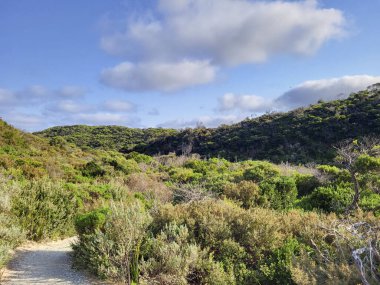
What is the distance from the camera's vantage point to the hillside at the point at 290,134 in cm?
3716

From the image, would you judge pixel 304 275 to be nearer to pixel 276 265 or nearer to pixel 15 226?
pixel 276 265

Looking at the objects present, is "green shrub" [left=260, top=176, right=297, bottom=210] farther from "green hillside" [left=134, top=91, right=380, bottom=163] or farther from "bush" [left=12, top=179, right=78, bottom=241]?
"green hillside" [left=134, top=91, right=380, bottom=163]

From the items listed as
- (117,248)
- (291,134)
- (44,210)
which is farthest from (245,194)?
(291,134)

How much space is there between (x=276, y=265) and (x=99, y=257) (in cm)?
291

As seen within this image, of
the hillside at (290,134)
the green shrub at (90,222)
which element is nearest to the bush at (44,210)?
the green shrub at (90,222)

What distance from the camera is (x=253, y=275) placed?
226 inches

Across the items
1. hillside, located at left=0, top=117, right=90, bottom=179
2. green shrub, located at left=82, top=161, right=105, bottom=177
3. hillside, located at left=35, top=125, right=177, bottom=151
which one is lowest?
green shrub, located at left=82, top=161, right=105, bottom=177

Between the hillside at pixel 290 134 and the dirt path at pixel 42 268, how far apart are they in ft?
92.5

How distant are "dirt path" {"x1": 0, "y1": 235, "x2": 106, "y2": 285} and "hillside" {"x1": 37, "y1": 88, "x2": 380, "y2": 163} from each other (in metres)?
28.2

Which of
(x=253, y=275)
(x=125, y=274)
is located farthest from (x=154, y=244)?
(x=253, y=275)

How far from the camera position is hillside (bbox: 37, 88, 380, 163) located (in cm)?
3716

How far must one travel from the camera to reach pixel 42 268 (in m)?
6.69

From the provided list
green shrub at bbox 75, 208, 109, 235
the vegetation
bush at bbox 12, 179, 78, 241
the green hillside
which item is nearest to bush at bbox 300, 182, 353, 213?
the vegetation

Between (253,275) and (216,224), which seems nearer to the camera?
(253,275)
